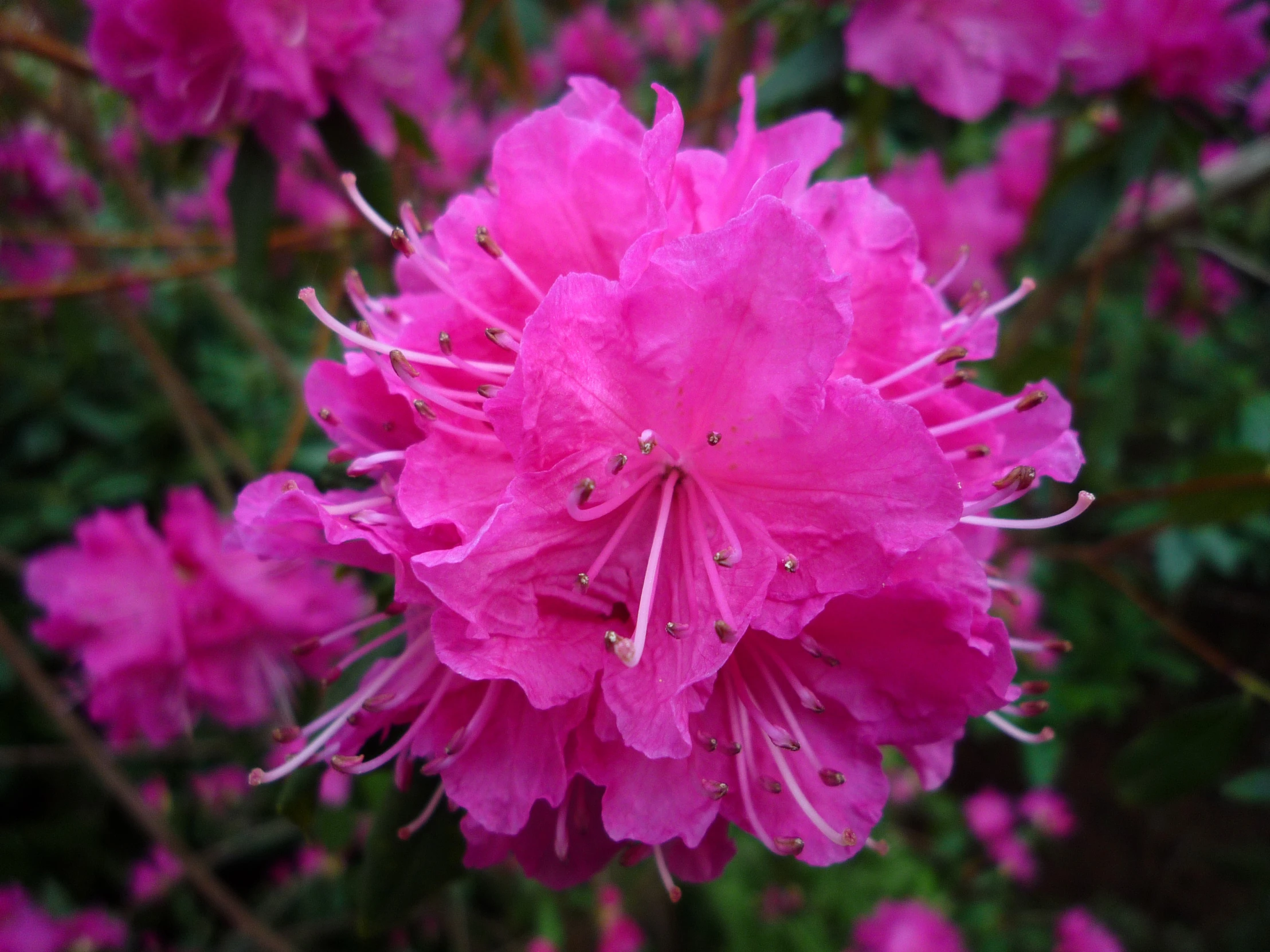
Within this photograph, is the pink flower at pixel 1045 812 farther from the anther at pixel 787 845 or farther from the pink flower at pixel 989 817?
the anther at pixel 787 845

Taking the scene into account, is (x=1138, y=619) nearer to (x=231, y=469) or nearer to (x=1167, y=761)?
(x=1167, y=761)

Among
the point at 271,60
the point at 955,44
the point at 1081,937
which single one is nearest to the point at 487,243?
the point at 271,60

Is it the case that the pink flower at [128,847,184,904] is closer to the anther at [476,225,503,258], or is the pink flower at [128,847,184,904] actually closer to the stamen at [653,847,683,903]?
the stamen at [653,847,683,903]

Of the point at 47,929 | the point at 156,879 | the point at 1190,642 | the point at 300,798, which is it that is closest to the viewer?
the point at 300,798

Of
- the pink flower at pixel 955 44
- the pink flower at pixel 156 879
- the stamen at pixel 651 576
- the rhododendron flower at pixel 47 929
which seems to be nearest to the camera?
the stamen at pixel 651 576

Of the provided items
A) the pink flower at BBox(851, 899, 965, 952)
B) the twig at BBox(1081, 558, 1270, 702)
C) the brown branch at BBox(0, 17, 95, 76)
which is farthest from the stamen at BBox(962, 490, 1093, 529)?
the pink flower at BBox(851, 899, 965, 952)

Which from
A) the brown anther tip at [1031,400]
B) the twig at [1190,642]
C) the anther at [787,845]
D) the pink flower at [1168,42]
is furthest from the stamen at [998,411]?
the pink flower at [1168,42]

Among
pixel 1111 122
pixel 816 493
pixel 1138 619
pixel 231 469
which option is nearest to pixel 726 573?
pixel 816 493

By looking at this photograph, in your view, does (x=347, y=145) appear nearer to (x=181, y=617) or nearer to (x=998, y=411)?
(x=181, y=617)
